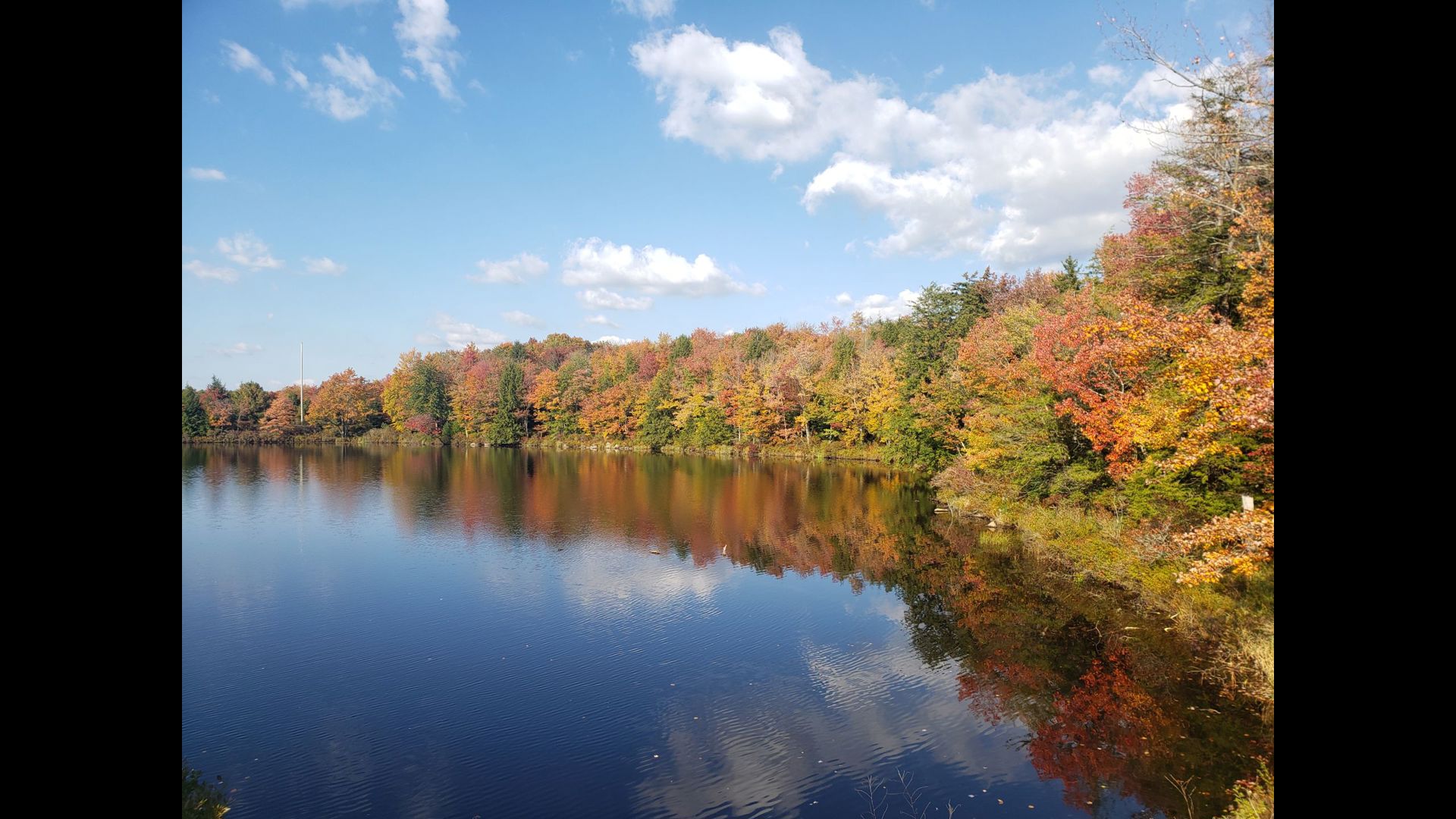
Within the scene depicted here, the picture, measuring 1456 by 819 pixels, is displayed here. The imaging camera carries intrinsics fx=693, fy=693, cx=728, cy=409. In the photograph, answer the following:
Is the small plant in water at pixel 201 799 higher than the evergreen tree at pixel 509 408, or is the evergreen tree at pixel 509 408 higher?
the evergreen tree at pixel 509 408

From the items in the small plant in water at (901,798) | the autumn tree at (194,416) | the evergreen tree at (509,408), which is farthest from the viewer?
the evergreen tree at (509,408)

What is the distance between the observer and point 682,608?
13352 mm

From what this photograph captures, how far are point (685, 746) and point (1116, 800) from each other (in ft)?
14.9

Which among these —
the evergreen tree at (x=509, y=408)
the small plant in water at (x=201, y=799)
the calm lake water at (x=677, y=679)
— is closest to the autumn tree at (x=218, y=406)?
the evergreen tree at (x=509, y=408)

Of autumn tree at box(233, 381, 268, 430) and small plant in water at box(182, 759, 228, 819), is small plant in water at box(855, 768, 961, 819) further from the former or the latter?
autumn tree at box(233, 381, 268, 430)

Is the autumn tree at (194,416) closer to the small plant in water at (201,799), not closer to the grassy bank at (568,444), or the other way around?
the grassy bank at (568,444)

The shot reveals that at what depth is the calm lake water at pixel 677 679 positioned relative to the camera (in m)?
7.26

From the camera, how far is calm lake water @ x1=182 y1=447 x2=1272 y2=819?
Result: 7.26 m

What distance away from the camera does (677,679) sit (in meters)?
10.0

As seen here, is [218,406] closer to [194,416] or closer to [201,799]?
[194,416]

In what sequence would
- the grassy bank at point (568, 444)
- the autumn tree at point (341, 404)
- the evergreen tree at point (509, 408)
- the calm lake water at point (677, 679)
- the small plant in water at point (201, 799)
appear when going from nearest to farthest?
the small plant in water at point (201, 799), the calm lake water at point (677, 679), the grassy bank at point (568, 444), the evergreen tree at point (509, 408), the autumn tree at point (341, 404)

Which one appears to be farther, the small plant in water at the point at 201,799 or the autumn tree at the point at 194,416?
the autumn tree at the point at 194,416
